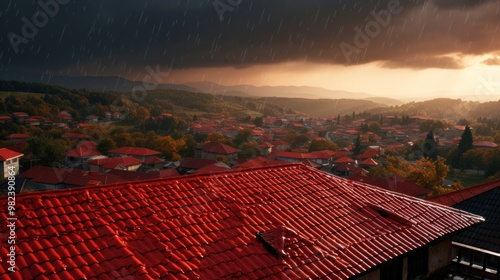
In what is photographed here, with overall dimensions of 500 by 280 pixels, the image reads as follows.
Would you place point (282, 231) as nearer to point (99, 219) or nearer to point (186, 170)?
point (99, 219)

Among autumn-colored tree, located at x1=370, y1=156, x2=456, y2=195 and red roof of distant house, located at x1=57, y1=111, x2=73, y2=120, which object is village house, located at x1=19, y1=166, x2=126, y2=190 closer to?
autumn-colored tree, located at x1=370, y1=156, x2=456, y2=195

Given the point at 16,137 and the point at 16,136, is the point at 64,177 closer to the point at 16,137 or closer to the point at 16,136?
the point at 16,137

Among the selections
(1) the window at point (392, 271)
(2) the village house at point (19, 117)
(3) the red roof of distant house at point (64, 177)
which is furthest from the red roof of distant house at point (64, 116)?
(1) the window at point (392, 271)

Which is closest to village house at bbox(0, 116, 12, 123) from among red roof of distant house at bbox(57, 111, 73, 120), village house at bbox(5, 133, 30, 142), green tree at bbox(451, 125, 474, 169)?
village house at bbox(5, 133, 30, 142)

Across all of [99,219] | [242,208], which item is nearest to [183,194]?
[242,208]

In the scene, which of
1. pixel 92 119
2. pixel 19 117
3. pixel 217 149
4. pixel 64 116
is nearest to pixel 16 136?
pixel 19 117

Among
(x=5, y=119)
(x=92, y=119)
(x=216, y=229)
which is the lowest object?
(x=5, y=119)

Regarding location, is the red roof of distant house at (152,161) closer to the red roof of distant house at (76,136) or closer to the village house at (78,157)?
the village house at (78,157)

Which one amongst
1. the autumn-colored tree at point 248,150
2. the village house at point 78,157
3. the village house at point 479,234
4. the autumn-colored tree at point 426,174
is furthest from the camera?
the autumn-colored tree at point 248,150

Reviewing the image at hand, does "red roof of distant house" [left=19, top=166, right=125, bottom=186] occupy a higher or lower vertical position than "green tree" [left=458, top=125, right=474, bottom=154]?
lower
